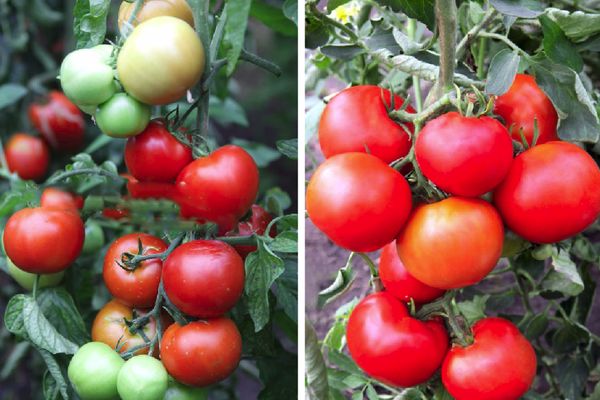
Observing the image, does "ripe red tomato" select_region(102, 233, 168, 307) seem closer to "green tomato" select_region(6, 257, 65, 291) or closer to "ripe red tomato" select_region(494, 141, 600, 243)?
"green tomato" select_region(6, 257, 65, 291)

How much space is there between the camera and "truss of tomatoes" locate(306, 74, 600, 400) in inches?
18.6

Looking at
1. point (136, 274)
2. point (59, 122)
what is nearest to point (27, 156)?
point (59, 122)

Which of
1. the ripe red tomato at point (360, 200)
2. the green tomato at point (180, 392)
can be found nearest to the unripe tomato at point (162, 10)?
the ripe red tomato at point (360, 200)

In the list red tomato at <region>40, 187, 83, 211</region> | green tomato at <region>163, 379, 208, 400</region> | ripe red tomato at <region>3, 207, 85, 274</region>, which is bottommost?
green tomato at <region>163, 379, 208, 400</region>

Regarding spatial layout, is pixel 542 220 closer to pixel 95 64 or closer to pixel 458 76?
pixel 458 76

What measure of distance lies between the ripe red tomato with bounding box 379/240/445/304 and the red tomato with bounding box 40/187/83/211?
0.21 metres

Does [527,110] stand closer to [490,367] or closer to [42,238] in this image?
[490,367]

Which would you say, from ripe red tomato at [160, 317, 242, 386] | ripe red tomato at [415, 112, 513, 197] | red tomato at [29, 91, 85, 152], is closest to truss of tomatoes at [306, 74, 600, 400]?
ripe red tomato at [415, 112, 513, 197]

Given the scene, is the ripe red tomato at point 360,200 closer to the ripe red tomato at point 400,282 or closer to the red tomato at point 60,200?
the ripe red tomato at point 400,282

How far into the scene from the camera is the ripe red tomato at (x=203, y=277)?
1.68ft

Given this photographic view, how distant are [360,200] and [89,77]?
0.57ft

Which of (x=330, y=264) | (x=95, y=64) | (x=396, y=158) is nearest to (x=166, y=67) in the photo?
(x=95, y=64)

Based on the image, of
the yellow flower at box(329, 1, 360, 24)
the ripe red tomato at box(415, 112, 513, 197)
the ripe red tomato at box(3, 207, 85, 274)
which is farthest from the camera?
the yellow flower at box(329, 1, 360, 24)

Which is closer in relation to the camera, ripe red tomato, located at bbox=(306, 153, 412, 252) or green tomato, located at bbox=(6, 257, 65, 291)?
ripe red tomato, located at bbox=(306, 153, 412, 252)
